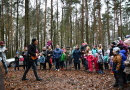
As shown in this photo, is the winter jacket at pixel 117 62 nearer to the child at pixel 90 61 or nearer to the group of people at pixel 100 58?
the group of people at pixel 100 58

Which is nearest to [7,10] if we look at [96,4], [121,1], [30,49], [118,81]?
[96,4]

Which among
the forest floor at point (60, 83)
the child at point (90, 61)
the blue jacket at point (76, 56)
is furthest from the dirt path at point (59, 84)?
the blue jacket at point (76, 56)

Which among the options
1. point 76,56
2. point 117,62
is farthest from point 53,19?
point 117,62

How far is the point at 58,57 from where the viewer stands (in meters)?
8.88

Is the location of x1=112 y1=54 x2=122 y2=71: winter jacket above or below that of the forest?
below

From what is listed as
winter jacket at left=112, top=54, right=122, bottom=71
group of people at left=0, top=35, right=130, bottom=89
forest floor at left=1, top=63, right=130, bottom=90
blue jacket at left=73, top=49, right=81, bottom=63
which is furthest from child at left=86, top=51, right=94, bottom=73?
winter jacket at left=112, top=54, right=122, bottom=71

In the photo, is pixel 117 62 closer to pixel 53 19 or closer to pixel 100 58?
pixel 100 58

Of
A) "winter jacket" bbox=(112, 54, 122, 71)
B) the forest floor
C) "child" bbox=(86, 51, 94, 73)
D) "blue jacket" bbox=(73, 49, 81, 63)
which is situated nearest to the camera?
"winter jacket" bbox=(112, 54, 122, 71)

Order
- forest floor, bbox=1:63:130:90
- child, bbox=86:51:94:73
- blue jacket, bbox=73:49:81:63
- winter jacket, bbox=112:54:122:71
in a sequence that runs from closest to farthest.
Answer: winter jacket, bbox=112:54:122:71
forest floor, bbox=1:63:130:90
child, bbox=86:51:94:73
blue jacket, bbox=73:49:81:63

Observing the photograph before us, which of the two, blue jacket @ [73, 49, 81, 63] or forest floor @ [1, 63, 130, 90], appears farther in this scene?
blue jacket @ [73, 49, 81, 63]

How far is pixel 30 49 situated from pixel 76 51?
15.1 feet

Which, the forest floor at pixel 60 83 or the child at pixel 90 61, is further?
the child at pixel 90 61

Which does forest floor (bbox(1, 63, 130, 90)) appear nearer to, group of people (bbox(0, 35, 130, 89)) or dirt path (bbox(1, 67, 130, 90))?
dirt path (bbox(1, 67, 130, 90))


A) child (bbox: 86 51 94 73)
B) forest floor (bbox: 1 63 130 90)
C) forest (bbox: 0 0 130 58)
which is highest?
forest (bbox: 0 0 130 58)
